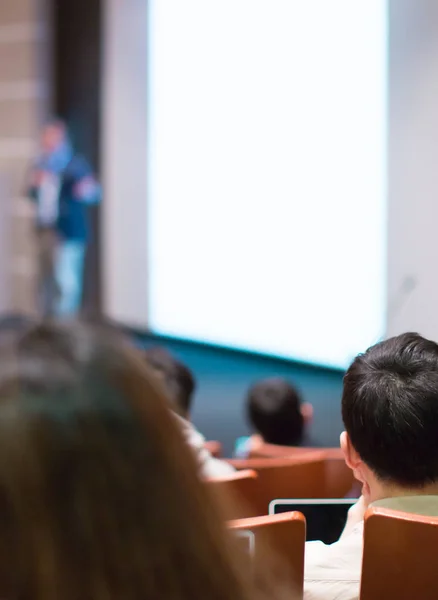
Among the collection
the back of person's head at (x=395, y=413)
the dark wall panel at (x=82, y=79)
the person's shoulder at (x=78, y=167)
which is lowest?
the back of person's head at (x=395, y=413)

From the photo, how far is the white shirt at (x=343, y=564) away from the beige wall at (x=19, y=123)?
263 inches

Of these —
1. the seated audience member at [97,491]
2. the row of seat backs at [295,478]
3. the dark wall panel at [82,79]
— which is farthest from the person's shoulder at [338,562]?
the dark wall panel at [82,79]

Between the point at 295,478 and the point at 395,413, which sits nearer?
the point at 395,413

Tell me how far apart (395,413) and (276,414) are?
1756 millimetres

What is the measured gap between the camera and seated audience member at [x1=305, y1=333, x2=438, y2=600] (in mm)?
1352

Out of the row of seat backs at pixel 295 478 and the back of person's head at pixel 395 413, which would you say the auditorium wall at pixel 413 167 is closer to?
the row of seat backs at pixel 295 478

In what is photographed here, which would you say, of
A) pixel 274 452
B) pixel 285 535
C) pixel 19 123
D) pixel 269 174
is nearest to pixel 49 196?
pixel 19 123

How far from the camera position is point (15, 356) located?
0.57m

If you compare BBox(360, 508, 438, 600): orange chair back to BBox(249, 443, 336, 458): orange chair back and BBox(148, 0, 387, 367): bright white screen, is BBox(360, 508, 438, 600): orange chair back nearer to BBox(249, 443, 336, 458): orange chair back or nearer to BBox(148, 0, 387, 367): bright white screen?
BBox(249, 443, 336, 458): orange chair back

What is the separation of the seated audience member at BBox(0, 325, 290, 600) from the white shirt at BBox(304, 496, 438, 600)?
808 mm

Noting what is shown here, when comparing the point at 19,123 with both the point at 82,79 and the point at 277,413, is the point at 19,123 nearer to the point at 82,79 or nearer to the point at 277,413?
the point at 82,79

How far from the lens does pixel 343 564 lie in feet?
4.47

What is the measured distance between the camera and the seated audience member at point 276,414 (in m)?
3.17

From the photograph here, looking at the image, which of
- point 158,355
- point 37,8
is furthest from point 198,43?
point 158,355
